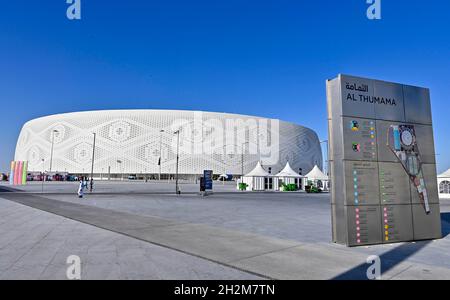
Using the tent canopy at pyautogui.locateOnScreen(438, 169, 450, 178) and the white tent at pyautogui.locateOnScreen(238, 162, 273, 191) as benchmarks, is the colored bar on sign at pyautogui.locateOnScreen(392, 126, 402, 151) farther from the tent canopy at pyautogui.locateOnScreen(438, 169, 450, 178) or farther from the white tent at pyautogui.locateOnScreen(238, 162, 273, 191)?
the white tent at pyautogui.locateOnScreen(238, 162, 273, 191)

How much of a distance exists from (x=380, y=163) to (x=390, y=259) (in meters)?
3.03

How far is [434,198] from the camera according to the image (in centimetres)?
898

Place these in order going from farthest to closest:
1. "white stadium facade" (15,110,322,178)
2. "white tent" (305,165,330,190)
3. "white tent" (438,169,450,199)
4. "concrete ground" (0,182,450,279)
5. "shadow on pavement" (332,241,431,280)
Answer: "white stadium facade" (15,110,322,178)
"white tent" (305,165,330,190)
"white tent" (438,169,450,199)
"concrete ground" (0,182,450,279)
"shadow on pavement" (332,241,431,280)

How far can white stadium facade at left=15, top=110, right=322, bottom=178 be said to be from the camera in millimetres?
110625

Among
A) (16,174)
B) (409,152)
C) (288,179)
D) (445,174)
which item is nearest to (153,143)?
(16,174)

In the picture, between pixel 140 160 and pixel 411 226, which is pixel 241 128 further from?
pixel 411 226

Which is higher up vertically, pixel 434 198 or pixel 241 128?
pixel 241 128

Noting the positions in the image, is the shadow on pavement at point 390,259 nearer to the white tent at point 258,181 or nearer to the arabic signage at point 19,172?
the white tent at point 258,181

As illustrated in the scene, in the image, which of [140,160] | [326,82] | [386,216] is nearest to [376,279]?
[386,216]

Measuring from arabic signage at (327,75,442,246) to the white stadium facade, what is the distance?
101 m

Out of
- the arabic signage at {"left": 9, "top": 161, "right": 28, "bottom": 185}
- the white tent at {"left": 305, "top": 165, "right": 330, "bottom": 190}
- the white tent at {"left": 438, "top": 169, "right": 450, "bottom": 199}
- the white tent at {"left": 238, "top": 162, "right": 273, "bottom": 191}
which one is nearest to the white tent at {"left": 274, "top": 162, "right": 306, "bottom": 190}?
the white tent at {"left": 238, "top": 162, "right": 273, "bottom": 191}

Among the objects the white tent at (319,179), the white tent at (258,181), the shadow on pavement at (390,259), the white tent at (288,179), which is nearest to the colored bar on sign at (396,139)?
the shadow on pavement at (390,259)
